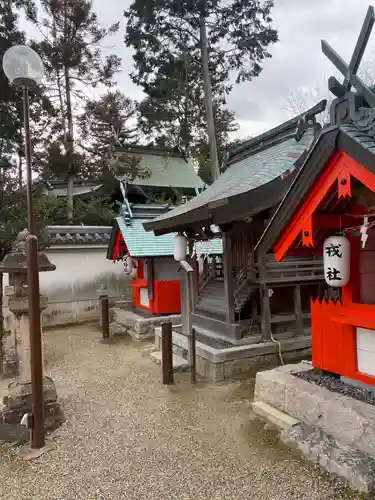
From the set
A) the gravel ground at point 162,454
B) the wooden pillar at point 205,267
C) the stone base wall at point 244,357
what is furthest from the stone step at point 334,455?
the wooden pillar at point 205,267

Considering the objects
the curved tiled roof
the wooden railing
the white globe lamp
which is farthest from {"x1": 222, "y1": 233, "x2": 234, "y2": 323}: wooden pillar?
the curved tiled roof

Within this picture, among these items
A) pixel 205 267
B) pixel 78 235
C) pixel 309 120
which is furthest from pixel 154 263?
pixel 309 120

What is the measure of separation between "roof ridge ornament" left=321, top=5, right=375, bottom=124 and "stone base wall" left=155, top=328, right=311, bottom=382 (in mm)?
4311

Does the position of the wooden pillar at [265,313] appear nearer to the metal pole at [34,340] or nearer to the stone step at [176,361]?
the stone step at [176,361]

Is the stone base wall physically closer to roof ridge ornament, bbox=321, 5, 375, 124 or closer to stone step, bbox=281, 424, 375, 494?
stone step, bbox=281, 424, 375, 494

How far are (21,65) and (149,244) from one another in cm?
692

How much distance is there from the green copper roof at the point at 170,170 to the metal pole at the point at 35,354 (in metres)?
17.1

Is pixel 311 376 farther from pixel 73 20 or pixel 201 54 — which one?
pixel 73 20

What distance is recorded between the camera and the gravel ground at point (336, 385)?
4.11m

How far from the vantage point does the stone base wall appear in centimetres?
639

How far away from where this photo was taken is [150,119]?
19703 mm

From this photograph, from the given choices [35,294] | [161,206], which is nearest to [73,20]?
[161,206]

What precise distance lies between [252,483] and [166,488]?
789mm

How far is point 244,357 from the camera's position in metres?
6.61
